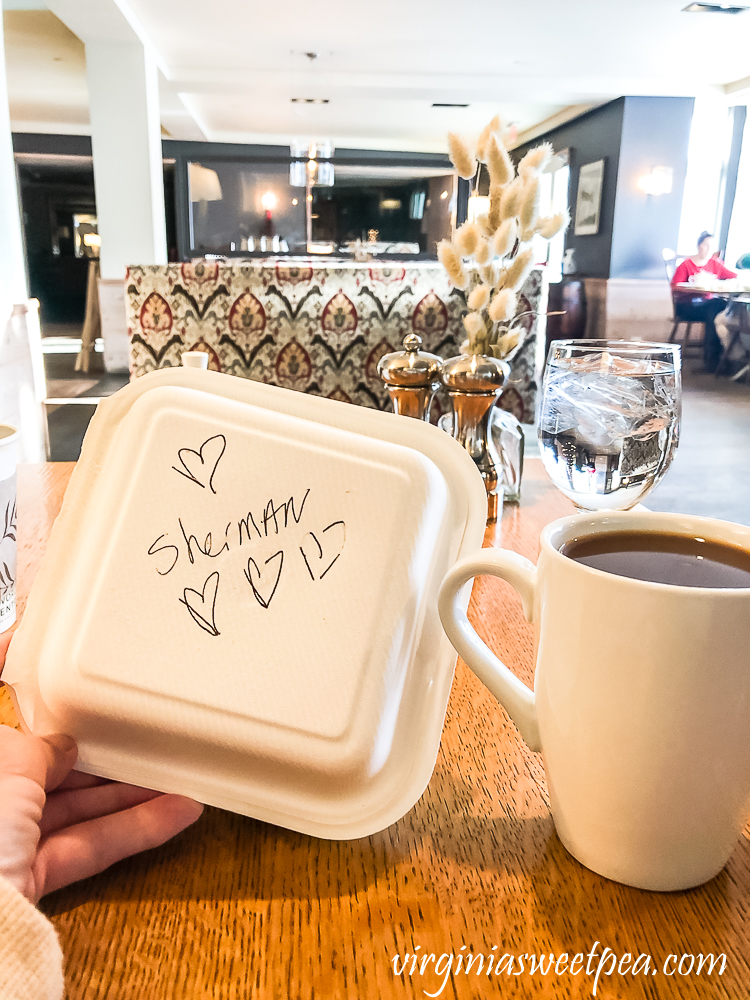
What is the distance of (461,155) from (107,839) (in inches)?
27.5

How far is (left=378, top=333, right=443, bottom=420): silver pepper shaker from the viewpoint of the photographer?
0.76 meters

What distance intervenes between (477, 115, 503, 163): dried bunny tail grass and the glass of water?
0.23m

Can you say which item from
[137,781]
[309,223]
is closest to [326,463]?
[137,781]

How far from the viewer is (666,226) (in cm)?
688

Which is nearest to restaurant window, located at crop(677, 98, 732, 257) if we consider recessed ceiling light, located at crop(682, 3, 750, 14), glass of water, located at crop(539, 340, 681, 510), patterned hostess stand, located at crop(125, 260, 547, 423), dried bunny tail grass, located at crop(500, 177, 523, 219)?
recessed ceiling light, located at crop(682, 3, 750, 14)

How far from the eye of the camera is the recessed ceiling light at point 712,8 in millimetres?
4289

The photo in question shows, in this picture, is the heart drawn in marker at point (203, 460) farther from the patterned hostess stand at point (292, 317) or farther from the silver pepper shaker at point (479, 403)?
the patterned hostess stand at point (292, 317)

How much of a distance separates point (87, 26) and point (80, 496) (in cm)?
534

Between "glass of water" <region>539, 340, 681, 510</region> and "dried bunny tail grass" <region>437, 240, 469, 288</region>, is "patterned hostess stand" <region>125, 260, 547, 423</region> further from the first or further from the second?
"glass of water" <region>539, 340, 681, 510</region>

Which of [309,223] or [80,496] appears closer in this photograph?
[80,496]

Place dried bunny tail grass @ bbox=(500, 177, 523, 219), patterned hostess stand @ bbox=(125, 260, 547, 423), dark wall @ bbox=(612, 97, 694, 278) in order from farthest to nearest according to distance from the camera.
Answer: dark wall @ bbox=(612, 97, 694, 278) → patterned hostess stand @ bbox=(125, 260, 547, 423) → dried bunny tail grass @ bbox=(500, 177, 523, 219)

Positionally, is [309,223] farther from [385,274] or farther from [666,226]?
[385,274]

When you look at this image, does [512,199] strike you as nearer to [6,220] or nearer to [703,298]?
[6,220]

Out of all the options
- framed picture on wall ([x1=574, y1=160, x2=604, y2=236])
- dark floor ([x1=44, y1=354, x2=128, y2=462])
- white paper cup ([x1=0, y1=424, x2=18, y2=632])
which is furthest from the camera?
framed picture on wall ([x1=574, y1=160, x2=604, y2=236])
